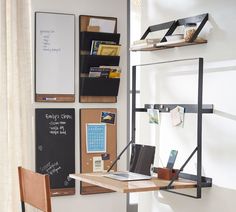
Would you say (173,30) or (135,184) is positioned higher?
(173,30)

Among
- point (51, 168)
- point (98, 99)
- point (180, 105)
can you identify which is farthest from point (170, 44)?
point (51, 168)

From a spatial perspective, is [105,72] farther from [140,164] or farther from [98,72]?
[140,164]

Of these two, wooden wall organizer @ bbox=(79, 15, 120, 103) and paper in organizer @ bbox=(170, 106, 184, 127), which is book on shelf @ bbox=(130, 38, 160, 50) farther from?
wooden wall organizer @ bbox=(79, 15, 120, 103)

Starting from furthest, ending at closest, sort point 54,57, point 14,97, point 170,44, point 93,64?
point 93,64 < point 54,57 < point 14,97 < point 170,44

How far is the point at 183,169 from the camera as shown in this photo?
3383 millimetres

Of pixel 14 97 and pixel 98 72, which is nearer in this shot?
pixel 14 97

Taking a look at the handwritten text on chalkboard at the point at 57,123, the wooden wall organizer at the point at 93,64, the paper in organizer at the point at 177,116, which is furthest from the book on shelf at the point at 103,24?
the paper in organizer at the point at 177,116

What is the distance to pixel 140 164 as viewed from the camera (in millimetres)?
3605

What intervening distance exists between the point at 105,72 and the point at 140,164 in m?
1.18

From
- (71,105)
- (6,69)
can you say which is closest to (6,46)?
(6,69)

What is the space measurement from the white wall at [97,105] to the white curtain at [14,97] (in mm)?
191

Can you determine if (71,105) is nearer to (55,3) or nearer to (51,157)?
(51,157)

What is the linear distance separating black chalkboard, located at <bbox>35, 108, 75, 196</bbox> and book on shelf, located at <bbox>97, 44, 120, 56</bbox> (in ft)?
1.82

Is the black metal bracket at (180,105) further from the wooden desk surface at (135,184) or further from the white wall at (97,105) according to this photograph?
the white wall at (97,105)
